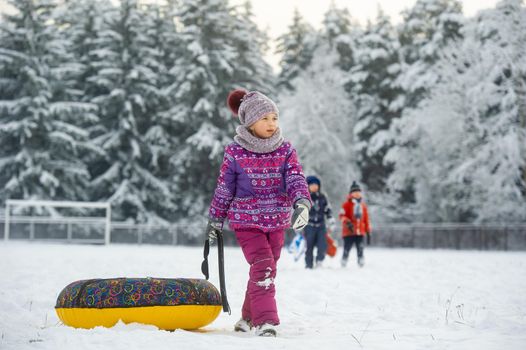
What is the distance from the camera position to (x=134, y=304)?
18.2ft

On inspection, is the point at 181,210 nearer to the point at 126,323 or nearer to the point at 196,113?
the point at 196,113

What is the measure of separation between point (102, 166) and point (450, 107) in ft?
A: 66.0

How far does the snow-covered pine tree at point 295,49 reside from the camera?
49500 mm

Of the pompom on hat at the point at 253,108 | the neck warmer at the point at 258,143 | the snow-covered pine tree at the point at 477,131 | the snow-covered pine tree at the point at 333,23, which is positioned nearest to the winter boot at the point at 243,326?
the neck warmer at the point at 258,143

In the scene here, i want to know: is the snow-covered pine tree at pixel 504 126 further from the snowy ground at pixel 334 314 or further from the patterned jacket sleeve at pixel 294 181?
the patterned jacket sleeve at pixel 294 181

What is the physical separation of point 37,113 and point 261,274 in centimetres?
3301

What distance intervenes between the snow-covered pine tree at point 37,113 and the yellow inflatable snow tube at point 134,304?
102ft

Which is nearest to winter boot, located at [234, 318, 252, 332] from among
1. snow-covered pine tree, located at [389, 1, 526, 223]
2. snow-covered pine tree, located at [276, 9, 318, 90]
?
snow-covered pine tree, located at [389, 1, 526, 223]

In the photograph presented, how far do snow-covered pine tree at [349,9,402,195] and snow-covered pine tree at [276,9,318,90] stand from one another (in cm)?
414

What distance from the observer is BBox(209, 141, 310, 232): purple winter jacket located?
583 cm

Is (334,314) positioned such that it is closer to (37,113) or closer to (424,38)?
(37,113)

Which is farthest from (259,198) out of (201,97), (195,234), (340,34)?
(340,34)

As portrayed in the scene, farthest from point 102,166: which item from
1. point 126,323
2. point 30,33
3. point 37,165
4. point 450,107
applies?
point 126,323

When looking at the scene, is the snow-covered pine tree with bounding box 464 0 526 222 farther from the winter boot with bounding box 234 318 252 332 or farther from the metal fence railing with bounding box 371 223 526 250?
the winter boot with bounding box 234 318 252 332
